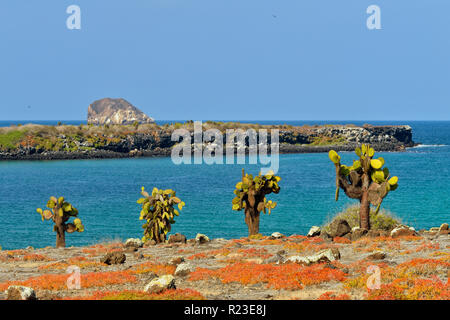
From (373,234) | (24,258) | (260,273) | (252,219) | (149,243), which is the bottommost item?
(149,243)

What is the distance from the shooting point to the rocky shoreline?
151625 millimetres

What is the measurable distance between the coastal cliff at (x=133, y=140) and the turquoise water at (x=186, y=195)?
1160cm

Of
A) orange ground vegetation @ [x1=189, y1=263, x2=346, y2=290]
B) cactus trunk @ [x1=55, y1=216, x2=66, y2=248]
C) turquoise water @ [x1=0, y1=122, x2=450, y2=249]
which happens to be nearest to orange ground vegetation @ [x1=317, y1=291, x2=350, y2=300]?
orange ground vegetation @ [x1=189, y1=263, x2=346, y2=290]

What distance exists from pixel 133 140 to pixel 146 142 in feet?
14.5

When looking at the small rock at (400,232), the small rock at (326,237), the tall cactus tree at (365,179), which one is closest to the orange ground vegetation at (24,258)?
the small rock at (326,237)

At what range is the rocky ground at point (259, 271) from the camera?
1719 cm

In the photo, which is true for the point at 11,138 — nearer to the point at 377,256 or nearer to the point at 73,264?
the point at 73,264

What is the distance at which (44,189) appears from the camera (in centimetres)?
9038

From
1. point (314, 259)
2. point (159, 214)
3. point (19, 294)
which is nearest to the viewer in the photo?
point (19, 294)

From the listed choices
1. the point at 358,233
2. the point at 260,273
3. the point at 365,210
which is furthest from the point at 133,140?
the point at 260,273

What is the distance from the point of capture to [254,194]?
125ft

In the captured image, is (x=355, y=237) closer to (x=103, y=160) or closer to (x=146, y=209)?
(x=146, y=209)

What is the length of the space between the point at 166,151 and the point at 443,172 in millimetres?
83327

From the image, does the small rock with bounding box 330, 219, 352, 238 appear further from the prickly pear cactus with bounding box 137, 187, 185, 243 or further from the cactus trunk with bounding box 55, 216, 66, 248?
the cactus trunk with bounding box 55, 216, 66, 248
